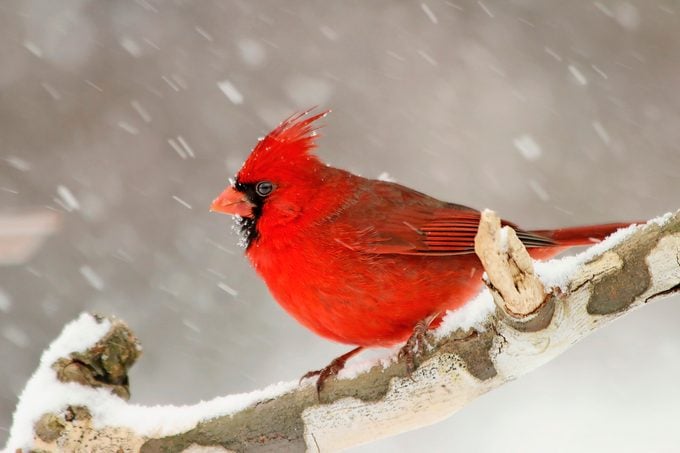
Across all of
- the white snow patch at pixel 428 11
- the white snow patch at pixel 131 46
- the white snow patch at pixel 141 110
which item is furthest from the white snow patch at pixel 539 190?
the white snow patch at pixel 131 46

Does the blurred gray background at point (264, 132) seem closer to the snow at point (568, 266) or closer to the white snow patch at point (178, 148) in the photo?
the white snow patch at point (178, 148)

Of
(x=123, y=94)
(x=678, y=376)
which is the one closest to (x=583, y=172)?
(x=678, y=376)

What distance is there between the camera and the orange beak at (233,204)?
2959 mm

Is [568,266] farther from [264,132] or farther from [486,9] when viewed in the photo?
[486,9]

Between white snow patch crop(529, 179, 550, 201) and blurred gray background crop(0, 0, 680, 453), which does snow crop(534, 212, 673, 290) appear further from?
white snow patch crop(529, 179, 550, 201)

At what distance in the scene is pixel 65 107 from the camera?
5.30 m

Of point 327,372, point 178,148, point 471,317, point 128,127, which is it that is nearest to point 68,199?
point 128,127

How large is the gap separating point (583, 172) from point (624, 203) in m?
0.31

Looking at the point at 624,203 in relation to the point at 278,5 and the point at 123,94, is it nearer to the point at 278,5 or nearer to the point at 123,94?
the point at 278,5

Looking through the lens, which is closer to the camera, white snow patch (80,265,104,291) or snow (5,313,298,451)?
snow (5,313,298,451)

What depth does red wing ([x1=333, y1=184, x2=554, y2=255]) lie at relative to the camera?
9.22ft

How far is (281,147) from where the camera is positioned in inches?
117

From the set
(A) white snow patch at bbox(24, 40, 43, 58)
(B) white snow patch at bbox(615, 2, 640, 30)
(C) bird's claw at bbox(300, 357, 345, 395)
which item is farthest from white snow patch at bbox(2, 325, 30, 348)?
(B) white snow patch at bbox(615, 2, 640, 30)

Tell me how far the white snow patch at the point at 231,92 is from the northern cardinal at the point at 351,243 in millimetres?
2426
